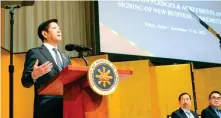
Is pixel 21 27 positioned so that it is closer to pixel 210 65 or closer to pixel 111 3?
pixel 111 3

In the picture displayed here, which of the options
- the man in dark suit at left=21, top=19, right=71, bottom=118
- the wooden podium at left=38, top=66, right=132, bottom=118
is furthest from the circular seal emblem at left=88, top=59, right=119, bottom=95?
the man in dark suit at left=21, top=19, right=71, bottom=118

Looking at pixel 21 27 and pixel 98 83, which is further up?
pixel 21 27

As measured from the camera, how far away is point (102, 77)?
1510mm

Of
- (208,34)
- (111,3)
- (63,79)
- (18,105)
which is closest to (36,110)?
(63,79)

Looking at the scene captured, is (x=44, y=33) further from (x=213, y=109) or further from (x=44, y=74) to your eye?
(x=213, y=109)

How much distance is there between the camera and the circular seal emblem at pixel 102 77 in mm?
1470

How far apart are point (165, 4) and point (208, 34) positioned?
75 centimetres

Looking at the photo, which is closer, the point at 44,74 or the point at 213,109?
the point at 44,74

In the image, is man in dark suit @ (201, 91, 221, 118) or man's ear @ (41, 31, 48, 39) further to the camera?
man in dark suit @ (201, 91, 221, 118)

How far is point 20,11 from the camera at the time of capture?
3863 millimetres

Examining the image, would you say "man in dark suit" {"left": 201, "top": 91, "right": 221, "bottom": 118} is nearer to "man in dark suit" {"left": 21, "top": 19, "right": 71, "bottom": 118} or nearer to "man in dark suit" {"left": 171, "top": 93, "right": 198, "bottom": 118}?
"man in dark suit" {"left": 171, "top": 93, "right": 198, "bottom": 118}

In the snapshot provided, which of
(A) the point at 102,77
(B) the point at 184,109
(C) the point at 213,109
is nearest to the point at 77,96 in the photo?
(A) the point at 102,77

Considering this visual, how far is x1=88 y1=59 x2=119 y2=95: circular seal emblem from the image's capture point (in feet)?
4.82

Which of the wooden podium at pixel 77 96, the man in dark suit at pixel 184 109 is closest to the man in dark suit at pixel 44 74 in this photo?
the wooden podium at pixel 77 96
